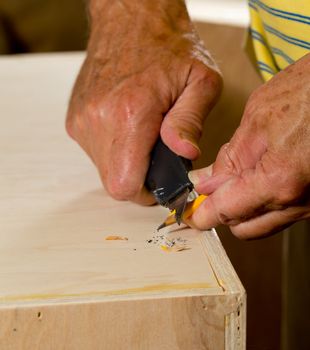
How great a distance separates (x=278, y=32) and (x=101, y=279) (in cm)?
50

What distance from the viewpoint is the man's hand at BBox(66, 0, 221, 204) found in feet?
2.80

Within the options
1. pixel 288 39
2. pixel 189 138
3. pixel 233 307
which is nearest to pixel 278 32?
pixel 288 39

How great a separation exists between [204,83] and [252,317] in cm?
78

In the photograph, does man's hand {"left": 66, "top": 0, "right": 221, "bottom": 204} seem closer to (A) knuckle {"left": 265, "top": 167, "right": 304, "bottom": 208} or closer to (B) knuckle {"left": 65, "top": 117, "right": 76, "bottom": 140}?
(B) knuckle {"left": 65, "top": 117, "right": 76, "bottom": 140}

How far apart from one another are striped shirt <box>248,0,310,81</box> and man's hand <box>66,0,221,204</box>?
0.36 feet

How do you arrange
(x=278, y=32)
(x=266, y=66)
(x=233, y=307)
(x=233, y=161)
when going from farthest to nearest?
(x=266, y=66)
(x=278, y=32)
(x=233, y=161)
(x=233, y=307)

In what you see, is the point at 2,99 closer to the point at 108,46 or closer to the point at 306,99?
the point at 108,46

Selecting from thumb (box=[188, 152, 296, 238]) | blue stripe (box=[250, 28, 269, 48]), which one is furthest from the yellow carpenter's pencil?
blue stripe (box=[250, 28, 269, 48])

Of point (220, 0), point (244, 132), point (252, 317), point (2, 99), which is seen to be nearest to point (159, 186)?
point (244, 132)

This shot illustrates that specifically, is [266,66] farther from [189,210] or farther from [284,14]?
[189,210]

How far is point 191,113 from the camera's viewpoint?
0.87 m

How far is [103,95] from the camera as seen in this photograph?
3.05 feet

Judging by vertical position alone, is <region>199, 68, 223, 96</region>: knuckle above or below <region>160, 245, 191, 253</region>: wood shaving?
above

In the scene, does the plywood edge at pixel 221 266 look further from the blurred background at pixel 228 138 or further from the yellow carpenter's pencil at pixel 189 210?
the blurred background at pixel 228 138
